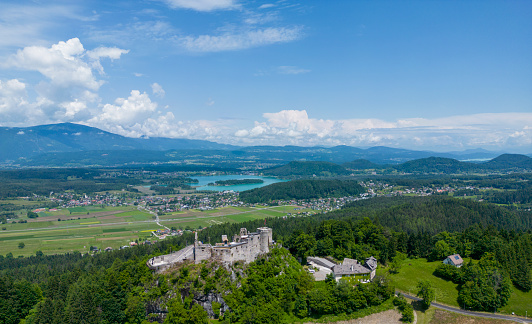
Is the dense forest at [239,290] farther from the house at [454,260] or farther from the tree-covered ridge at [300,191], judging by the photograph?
the tree-covered ridge at [300,191]

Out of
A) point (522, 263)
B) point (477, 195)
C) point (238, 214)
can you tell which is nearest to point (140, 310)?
point (522, 263)

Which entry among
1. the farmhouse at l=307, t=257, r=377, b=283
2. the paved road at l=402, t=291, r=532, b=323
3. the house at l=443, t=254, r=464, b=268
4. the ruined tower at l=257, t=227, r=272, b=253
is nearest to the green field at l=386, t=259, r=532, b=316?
the paved road at l=402, t=291, r=532, b=323

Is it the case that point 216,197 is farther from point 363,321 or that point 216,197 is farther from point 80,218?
point 363,321

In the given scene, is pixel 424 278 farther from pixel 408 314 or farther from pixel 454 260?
pixel 408 314

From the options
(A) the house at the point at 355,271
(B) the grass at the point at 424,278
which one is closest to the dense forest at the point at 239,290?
(B) the grass at the point at 424,278

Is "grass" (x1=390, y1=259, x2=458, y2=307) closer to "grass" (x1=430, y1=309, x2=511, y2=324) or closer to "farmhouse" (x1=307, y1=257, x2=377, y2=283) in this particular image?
"grass" (x1=430, y1=309, x2=511, y2=324)
